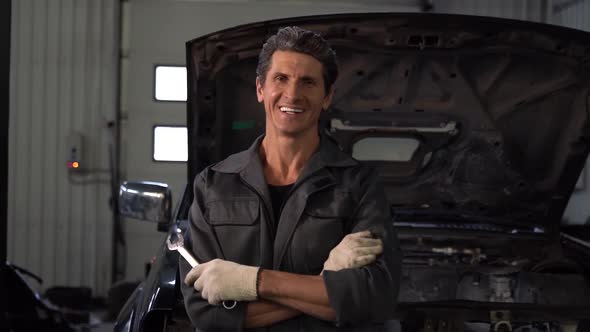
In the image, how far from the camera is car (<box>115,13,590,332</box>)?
111 inches

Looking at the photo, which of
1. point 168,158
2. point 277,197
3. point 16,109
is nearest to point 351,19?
point 277,197

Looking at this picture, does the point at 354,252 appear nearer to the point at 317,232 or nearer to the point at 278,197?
the point at 317,232

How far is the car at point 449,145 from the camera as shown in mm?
2809

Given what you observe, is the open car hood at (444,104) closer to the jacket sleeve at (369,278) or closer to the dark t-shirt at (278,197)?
the dark t-shirt at (278,197)

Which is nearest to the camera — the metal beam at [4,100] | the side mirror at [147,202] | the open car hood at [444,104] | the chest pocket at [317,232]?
the chest pocket at [317,232]

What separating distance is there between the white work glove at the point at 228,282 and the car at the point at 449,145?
0.77 meters

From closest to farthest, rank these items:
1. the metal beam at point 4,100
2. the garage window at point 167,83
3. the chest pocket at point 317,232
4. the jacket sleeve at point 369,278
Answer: the jacket sleeve at point 369,278 → the chest pocket at point 317,232 → the metal beam at point 4,100 → the garage window at point 167,83

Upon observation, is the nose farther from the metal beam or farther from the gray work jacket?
the metal beam

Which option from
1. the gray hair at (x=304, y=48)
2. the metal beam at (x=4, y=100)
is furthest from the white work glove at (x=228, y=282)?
the metal beam at (x=4, y=100)

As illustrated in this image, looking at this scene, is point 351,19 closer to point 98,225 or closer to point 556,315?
point 556,315

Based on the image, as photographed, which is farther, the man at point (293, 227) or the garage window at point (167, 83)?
the garage window at point (167, 83)

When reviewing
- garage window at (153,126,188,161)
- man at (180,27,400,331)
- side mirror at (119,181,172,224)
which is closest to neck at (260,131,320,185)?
man at (180,27,400,331)

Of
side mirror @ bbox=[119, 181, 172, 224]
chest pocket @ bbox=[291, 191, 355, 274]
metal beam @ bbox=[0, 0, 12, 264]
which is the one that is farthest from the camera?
metal beam @ bbox=[0, 0, 12, 264]

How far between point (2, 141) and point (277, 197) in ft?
9.00
